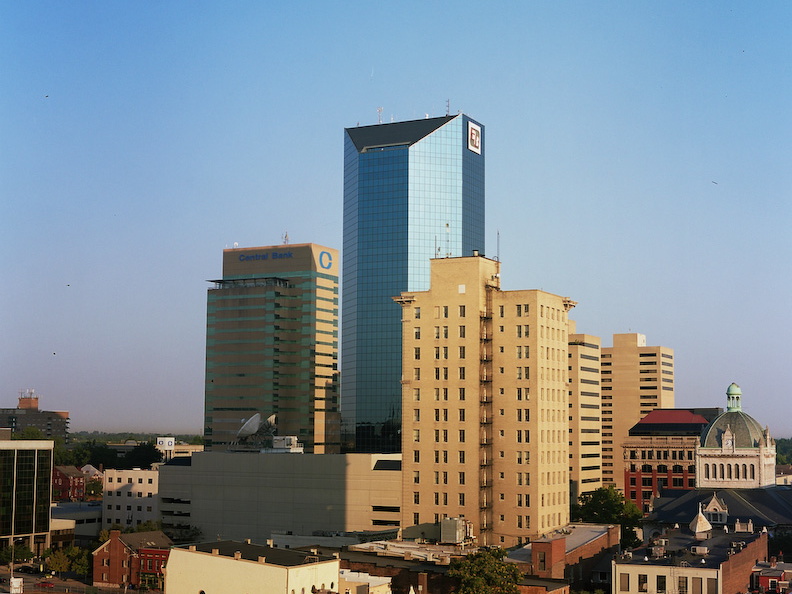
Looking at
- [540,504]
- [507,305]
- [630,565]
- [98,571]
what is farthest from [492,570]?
[98,571]

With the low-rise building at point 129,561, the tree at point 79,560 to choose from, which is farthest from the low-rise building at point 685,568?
the tree at point 79,560

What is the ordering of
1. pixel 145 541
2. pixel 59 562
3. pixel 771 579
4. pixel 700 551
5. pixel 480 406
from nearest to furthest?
1. pixel 700 551
2. pixel 771 579
3. pixel 480 406
4. pixel 145 541
5. pixel 59 562

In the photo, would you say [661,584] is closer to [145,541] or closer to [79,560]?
[145,541]

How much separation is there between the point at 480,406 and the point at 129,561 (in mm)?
66206

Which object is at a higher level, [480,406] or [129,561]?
[480,406]

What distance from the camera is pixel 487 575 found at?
384 feet

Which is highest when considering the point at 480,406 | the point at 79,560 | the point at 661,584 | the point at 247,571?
the point at 480,406

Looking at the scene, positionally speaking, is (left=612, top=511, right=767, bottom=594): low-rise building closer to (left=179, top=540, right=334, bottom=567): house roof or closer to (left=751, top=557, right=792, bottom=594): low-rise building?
(left=751, top=557, right=792, bottom=594): low-rise building

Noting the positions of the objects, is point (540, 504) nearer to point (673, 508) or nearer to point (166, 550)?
point (673, 508)

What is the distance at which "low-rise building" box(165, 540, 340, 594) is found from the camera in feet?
334

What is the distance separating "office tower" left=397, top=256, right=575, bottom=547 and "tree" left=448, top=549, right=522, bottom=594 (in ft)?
149

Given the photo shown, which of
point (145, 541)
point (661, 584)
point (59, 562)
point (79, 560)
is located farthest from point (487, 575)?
point (59, 562)

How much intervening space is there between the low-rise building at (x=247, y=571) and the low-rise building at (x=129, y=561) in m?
65.7

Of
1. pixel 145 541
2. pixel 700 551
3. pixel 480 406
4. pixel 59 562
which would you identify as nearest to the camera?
→ pixel 700 551
